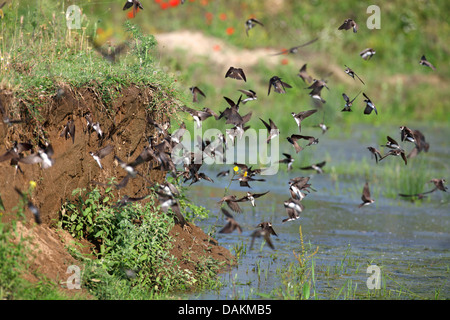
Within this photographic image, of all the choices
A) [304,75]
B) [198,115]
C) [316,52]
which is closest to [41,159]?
[198,115]

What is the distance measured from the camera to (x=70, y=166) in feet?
21.4

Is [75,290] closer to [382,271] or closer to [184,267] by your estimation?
[184,267]

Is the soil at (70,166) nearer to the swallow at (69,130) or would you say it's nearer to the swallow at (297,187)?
the swallow at (69,130)

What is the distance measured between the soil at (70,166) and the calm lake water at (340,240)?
617mm

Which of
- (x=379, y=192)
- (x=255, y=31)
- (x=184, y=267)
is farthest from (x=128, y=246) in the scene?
(x=255, y=31)

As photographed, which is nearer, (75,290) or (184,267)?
(75,290)

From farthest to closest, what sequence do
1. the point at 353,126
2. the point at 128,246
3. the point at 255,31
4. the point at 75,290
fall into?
the point at 255,31, the point at 353,126, the point at 128,246, the point at 75,290

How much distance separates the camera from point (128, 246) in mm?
6262

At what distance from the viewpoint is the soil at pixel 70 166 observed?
5.84m

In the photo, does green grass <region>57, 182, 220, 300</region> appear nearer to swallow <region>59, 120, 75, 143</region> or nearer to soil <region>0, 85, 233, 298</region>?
soil <region>0, 85, 233, 298</region>

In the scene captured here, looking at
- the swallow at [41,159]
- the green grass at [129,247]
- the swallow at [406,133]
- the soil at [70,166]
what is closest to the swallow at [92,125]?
the soil at [70,166]

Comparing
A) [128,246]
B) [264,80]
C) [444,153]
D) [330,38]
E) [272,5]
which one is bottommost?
[128,246]
